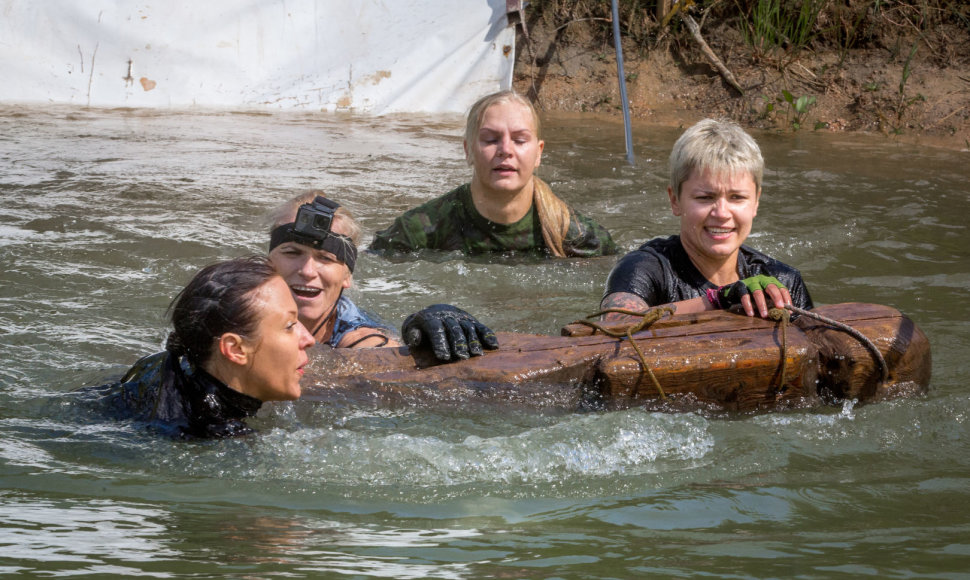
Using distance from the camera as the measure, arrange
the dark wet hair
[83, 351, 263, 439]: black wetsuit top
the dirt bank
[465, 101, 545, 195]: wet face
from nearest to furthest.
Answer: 1. the dark wet hair
2. [83, 351, 263, 439]: black wetsuit top
3. [465, 101, 545, 195]: wet face
4. the dirt bank

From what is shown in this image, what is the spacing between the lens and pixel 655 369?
3521 millimetres

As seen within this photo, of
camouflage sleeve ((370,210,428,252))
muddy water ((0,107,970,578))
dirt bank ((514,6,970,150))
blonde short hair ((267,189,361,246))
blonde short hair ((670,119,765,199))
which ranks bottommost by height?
muddy water ((0,107,970,578))

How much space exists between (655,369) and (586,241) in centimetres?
271

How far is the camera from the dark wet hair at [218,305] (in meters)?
3.32

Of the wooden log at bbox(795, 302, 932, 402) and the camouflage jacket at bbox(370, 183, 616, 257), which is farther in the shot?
the camouflage jacket at bbox(370, 183, 616, 257)

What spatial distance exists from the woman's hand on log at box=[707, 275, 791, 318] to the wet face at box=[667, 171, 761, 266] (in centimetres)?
29

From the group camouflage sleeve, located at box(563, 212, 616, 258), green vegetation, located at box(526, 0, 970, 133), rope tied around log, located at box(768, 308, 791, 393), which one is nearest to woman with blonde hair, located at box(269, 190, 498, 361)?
rope tied around log, located at box(768, 308, 791, 393)

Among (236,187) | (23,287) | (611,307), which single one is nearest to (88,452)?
(611,307)

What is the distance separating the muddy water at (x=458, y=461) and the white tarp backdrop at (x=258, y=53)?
411cm

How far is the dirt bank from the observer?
408 inches

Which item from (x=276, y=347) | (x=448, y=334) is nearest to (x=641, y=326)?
(x=448, y=334)

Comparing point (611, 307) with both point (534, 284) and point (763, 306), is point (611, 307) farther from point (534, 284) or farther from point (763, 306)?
point (534, 284)

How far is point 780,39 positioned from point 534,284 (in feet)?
21.9

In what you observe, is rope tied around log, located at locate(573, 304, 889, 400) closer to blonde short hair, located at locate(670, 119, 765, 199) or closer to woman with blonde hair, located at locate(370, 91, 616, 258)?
blonde short hair, located at locate(670, 119, 765, 199)
